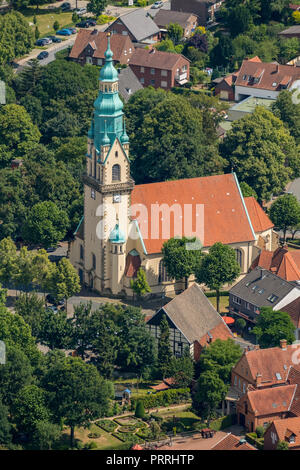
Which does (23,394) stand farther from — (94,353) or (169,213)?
(169,213)

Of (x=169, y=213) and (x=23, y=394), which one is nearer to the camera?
(x=23, y=394)

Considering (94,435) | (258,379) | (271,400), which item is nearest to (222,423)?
(271,400)

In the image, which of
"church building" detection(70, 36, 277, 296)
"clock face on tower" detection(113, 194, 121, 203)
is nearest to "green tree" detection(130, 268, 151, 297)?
"church building" detection(70, 36, 277, 296)

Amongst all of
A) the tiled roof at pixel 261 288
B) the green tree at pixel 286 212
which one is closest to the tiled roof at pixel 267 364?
the tiled roof at pixel 261 288

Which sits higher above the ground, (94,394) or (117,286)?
(117,286)

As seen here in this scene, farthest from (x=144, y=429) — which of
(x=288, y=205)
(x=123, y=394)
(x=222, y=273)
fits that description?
(x=288, y=205)

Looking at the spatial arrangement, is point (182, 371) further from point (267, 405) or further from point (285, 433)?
point (285, 433)
